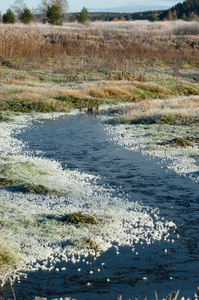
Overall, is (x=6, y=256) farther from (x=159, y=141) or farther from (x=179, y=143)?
(x=159, y=141)

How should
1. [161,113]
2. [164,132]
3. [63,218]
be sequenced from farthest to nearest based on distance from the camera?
[161,113] < [164,132] < [63,218]

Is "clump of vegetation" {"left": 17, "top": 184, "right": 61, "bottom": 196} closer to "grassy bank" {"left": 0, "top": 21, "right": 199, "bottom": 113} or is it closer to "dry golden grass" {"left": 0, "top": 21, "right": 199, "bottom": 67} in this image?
"grassy bank" {"left": 0, "top": 21, "right": 199, "bottom": 113}

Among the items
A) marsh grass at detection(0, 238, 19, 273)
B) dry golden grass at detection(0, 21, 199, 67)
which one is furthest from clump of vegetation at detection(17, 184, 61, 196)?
dry golden grass at detection(0, 21, 199, 67)

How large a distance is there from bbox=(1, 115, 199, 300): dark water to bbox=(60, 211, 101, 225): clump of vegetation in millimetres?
906

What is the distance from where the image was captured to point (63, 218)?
6.84m

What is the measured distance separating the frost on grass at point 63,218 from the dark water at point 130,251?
0.26 m

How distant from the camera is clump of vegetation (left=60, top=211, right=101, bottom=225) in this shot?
667cm

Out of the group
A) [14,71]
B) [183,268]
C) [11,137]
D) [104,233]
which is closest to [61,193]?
[104,233]

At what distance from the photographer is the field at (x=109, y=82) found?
14.8 meters

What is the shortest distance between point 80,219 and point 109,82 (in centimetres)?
1762

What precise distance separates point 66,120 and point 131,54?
18.0 m

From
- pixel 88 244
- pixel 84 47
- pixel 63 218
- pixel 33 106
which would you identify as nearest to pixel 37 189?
pixel 63 218

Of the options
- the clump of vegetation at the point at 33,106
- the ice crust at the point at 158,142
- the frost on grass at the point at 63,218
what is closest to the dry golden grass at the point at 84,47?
the clump of vegetation at the point at 33,106

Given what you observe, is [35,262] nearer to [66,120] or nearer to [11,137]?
[11,137]
